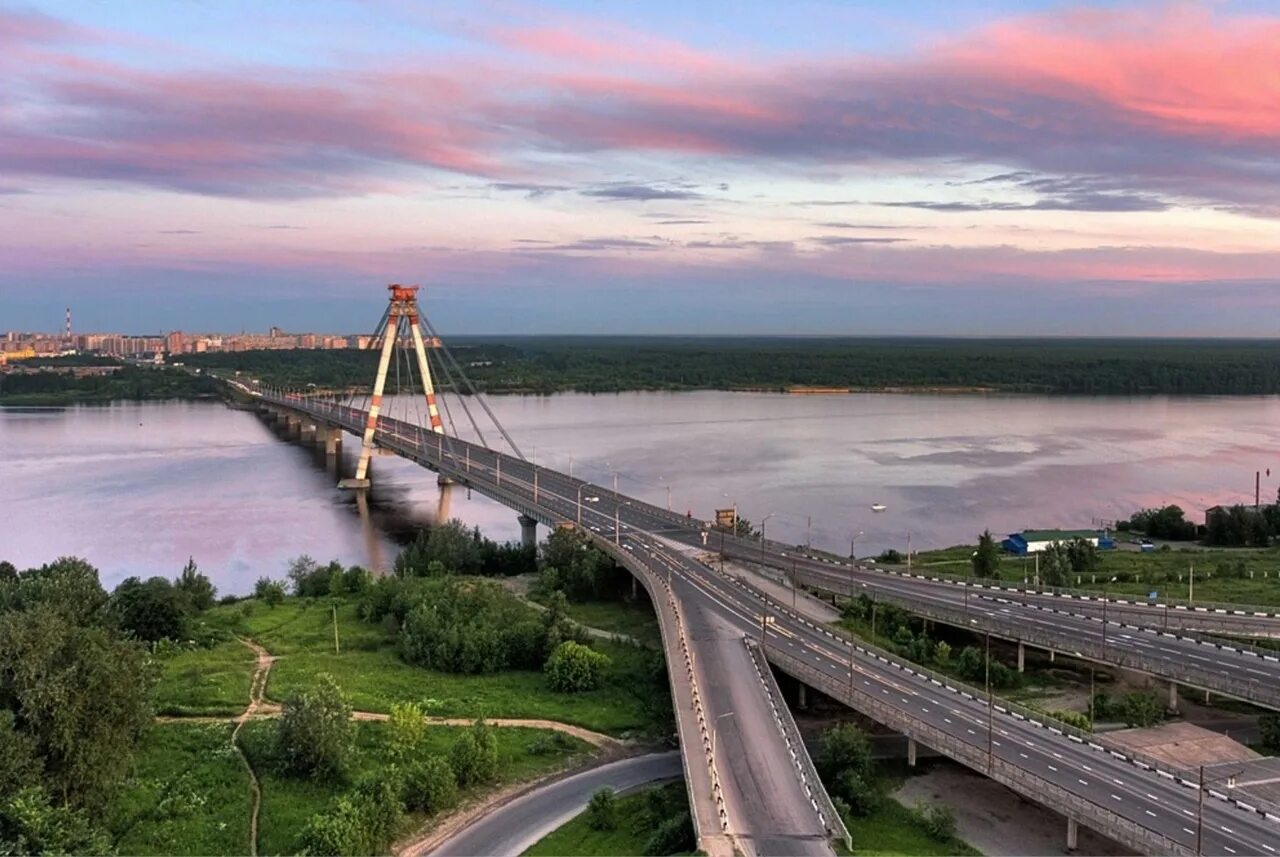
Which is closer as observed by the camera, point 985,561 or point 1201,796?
point 1201,796

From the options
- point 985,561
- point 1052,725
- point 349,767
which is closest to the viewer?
point 349,767

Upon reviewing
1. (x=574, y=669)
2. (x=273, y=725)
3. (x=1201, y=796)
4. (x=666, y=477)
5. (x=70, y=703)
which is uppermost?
(x=70, y=703)

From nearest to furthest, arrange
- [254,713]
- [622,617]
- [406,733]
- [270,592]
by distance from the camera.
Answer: [406,733], [254,713], [622,617], [270,592]

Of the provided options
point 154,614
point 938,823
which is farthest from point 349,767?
point 154,614

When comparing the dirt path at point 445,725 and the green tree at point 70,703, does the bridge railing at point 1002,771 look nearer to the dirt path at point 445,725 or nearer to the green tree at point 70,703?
the dirt path at point 445,725

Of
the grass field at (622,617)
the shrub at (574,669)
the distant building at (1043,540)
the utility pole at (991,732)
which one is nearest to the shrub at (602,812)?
the shrub at (574,669)

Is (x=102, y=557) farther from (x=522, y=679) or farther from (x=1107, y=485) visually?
(x=1107, y=485)

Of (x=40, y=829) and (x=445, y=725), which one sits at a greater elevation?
(x=40, y=829)

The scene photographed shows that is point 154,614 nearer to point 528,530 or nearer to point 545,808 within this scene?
point 545,808
